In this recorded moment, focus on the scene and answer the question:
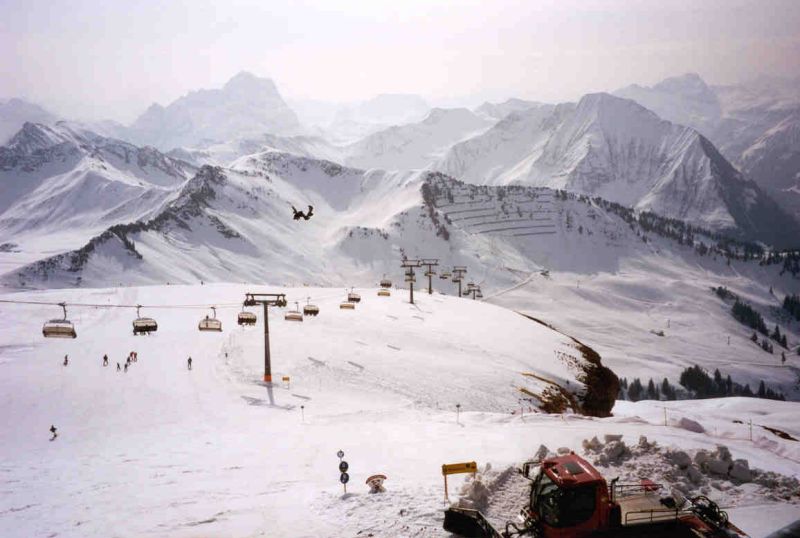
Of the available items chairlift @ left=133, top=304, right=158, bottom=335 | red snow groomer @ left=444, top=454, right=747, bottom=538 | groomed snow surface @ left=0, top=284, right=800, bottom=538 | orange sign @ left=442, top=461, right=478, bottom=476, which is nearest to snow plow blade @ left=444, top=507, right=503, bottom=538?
red snow groomer @ left=444, top=454, right=747, bottom=538

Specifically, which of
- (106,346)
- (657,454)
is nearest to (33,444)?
(106,346)

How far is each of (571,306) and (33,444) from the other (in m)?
187

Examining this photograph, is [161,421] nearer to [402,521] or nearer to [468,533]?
[402,521]

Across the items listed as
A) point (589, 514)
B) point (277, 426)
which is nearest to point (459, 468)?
point (589, 514)

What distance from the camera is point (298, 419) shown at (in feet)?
114

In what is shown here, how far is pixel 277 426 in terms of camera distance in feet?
107

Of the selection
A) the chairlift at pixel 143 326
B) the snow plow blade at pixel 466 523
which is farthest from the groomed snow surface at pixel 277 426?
the chairlift at pixel 143 326

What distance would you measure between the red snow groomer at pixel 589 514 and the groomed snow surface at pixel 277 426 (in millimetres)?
3125

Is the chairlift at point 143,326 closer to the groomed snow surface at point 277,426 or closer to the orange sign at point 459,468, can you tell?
the groomed snow surface at point 277,426

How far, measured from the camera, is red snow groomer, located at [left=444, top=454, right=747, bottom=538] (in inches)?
551

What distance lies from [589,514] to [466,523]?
3.70 m

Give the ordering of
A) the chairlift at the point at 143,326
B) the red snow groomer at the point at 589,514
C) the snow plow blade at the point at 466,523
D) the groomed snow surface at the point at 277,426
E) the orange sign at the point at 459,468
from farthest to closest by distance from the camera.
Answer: the chairlift at the point at 143,326, the groomed snow surface at the point at 277,426, the orange sign at the point at 459,468, the snow plow blade at the point at 466,523, the red snow groomer at the point at 589,514

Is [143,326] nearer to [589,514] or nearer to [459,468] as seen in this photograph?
[459,468]

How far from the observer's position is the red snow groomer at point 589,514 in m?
14.0
